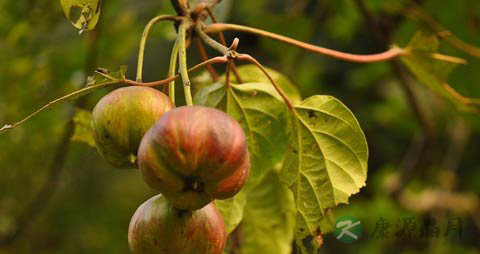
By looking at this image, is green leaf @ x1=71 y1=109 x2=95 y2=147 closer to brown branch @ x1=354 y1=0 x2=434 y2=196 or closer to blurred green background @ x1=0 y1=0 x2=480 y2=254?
blurred green background @ x1=0 y1=0 x2=480 y2=254

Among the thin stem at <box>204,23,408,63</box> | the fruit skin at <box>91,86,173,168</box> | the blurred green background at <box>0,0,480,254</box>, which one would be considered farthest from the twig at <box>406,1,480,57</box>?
the fruit skin at <box>91,86,173,168</box>

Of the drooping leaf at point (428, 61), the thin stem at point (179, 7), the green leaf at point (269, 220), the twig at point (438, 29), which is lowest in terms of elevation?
the green leaf at point (269, 220)

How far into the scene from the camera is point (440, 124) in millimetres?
2947

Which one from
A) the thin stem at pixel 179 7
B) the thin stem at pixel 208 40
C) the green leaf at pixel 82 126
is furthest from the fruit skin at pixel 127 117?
the green leaf at pixel 82 126

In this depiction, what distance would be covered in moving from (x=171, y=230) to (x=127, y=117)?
155mm

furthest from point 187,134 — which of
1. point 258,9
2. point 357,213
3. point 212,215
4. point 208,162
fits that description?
point 258,9

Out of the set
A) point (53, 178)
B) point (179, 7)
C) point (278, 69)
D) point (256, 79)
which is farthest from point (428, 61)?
point (278, 69)

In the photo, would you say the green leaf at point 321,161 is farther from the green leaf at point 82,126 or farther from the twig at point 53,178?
the twig at point 53,178

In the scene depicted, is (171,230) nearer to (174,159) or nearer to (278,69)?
(174,159)

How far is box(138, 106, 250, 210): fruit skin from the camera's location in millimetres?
791

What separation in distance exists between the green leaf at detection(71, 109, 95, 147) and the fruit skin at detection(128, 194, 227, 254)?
432 millimetres

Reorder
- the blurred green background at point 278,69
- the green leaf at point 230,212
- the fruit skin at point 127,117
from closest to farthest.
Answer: the fruit skin at point 127,117 < the green leaf at point 230,212 < the blurred green background at point 278,69

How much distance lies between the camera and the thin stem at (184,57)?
0.90 m

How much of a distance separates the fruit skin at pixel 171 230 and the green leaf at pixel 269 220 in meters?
0.49
